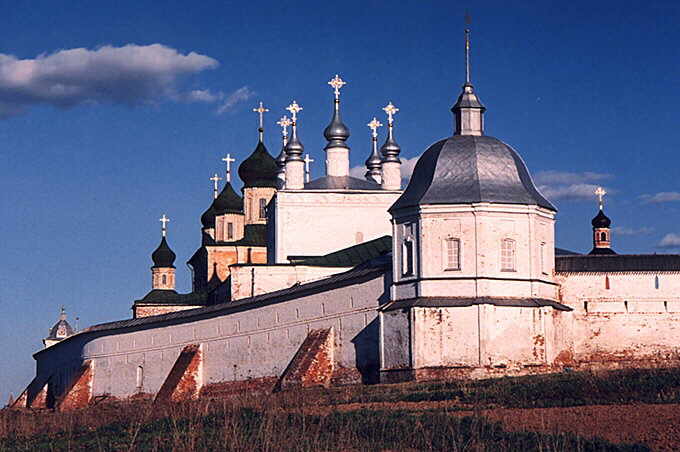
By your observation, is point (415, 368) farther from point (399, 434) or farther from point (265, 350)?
point (399, 434)

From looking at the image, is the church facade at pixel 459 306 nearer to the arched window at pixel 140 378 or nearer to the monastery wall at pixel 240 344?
the monastery wall at pixel 240 344

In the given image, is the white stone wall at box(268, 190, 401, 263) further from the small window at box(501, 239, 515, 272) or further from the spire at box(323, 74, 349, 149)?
the small window at box(501, 239, 515, 272)

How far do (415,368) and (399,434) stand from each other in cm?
1164

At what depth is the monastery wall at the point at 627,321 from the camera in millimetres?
31812

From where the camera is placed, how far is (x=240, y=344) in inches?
1515

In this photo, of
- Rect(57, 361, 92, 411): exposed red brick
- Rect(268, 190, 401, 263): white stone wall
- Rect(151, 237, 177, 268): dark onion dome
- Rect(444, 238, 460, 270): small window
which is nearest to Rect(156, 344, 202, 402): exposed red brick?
Rect(57, 361, 92, 411): exposed red brick

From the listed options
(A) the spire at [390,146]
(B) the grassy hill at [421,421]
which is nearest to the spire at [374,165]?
(A) the spire at [390,146]

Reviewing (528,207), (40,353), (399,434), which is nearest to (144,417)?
(399,434)

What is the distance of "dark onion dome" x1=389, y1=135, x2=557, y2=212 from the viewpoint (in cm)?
3088

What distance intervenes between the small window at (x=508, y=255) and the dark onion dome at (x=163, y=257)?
3839 centimetres

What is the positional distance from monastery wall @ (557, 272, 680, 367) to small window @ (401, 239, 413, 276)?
3.78 m

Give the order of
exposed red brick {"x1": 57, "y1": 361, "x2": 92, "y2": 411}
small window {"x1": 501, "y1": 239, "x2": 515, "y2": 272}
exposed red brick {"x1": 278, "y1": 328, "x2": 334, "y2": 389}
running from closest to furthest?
1. small window {"x1": 501, "y1": 239, "x2": 515, "y2": 272}
2. exposed red brick {"x1": 278, "y1": 328, "x2": 334, "y2": 389}
3. exposed red brick {"x1": 57, "y1": 361, "x2": 92, "y2": 411}

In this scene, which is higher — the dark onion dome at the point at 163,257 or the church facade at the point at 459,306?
the dark onion dome at the point at 163,257

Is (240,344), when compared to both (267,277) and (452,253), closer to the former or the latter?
(267,277)
